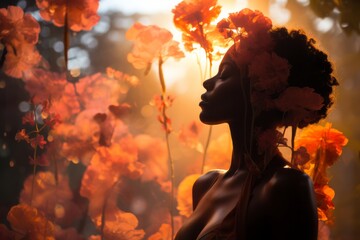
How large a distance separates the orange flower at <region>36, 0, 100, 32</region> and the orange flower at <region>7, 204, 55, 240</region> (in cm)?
52

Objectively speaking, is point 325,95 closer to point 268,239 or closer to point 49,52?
point 268,239

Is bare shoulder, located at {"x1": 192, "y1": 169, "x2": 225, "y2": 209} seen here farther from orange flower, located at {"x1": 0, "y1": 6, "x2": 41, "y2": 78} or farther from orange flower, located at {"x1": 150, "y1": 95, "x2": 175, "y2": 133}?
orange flower, located at {"x1": 0, "y1": 6, "x2": 41, "y2": 78}

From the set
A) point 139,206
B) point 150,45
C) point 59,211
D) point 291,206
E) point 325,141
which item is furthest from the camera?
point 139,206

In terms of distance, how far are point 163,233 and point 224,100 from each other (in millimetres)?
637

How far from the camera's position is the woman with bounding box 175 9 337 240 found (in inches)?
33.6

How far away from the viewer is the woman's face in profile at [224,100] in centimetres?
99

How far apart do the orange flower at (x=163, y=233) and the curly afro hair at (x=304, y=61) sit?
666mm

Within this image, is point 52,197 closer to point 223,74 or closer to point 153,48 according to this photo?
point 153,48

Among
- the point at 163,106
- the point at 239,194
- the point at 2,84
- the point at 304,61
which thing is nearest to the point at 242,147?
the point at 239,194

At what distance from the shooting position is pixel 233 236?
33.4 inches

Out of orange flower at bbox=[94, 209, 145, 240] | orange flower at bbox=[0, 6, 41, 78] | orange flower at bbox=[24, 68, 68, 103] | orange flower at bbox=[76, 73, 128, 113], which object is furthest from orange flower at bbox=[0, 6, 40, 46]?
orange flower at bbox=[94, 209, 145, 240]

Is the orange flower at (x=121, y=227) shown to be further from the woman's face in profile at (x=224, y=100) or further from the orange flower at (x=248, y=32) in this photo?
the orange flower at (x=248, y=32)

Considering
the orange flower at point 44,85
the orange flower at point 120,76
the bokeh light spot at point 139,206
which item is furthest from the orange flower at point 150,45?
the bokeh light spot at point 139,206

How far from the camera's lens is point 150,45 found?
4.23 ft
